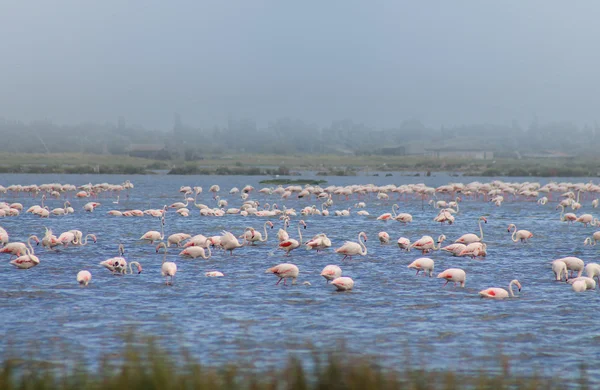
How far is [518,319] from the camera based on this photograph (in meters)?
14.7

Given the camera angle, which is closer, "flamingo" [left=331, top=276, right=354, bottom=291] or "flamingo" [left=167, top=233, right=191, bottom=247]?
"flamingo" [left=331, top=276, right=354, bottom=291]

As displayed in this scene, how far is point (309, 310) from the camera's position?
50.4 feet

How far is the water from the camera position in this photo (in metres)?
12.3

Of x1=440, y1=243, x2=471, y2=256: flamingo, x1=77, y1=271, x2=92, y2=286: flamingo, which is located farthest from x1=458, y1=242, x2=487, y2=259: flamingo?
Answer: x1=77, y1=271, x2=92, y2=286: flamingo

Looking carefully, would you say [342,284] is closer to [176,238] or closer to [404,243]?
[404,243]

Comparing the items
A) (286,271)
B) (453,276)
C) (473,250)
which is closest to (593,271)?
(453,276)

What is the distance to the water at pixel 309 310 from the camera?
12.3 meters

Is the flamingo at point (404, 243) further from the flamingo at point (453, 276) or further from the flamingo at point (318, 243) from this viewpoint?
the flamingo at point (453, 276)

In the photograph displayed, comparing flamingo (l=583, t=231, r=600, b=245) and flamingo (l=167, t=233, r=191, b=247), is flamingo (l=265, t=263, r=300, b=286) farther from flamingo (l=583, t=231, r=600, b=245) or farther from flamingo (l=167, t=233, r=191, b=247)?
flamingo (l=583, t=231, r=600, b=245)

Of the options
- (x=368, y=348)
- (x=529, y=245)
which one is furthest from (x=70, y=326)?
(x=529, y=245)

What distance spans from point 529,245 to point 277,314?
15.1 metres

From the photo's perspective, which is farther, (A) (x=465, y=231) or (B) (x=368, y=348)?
(A) (x=465, y=231)

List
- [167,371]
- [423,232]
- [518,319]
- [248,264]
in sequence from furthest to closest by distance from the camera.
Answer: [423,232] → [248,264] → [518,319] → [167,371]

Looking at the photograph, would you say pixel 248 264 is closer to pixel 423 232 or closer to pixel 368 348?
pixel 368 348
